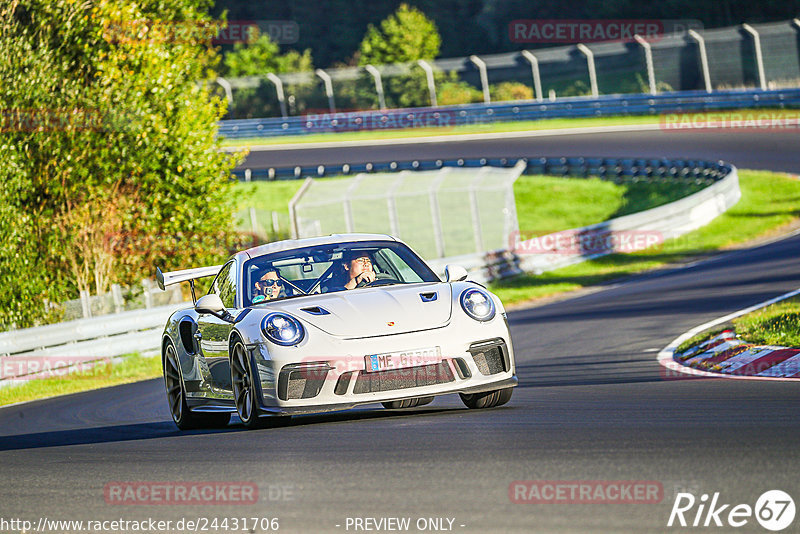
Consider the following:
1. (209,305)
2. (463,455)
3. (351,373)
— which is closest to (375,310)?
(351,373)

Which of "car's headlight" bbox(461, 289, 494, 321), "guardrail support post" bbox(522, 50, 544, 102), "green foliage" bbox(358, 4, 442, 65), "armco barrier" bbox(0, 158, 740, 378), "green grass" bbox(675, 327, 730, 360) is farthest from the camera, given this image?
"green foliage" bbox(358, 4, 442, 65)

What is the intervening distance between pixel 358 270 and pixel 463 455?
2.93 m

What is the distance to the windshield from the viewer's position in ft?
29.6

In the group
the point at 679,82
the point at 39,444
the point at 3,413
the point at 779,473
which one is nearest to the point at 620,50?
the point at 679,82

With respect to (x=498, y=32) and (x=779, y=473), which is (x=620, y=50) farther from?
(x=779, y=473)

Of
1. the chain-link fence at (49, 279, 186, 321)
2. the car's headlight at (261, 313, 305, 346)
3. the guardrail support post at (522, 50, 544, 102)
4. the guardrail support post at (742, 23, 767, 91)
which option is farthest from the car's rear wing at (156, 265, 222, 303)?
the guardrail support post at (522, 50, 544, 102)

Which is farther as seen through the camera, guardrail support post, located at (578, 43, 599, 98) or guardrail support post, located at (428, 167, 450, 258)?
guardrail support post, located at (578, 43, 599, 98)

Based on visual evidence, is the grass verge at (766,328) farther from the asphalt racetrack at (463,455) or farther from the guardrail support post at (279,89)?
the guardrail support post at (279,89)

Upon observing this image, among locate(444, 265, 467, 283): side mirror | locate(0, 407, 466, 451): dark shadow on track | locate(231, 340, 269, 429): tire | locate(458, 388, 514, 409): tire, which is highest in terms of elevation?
locate(444, 265, 467, 283): side mirror

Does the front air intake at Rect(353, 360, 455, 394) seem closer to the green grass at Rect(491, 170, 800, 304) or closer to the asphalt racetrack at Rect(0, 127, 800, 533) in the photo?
the asphalt racetrack at Rect(0, 127, 800, 533)

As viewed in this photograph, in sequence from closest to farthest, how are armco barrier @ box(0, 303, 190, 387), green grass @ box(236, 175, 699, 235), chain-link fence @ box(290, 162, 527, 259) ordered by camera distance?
armco barrier @ box(0, 303, 190, 387)
chain-link fence @ box(290, 162, 527, 259)
green grass @ box(236, 175, 699, 235)

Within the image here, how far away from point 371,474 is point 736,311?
976 centimetres

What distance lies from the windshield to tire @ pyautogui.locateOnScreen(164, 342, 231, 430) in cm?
131

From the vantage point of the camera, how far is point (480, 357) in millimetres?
8180
